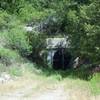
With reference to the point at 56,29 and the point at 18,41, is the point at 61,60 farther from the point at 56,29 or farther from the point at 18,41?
the point at 18,41

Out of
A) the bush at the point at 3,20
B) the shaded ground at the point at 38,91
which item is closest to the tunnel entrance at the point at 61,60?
the bush at the point at 3,20

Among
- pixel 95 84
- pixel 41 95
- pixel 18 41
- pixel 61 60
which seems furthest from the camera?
pixel 61 60

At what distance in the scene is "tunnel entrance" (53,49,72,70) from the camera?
81.4 ft

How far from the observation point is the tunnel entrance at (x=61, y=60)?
977 inches

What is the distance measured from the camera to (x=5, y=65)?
20.8 meters

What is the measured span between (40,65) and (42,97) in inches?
306

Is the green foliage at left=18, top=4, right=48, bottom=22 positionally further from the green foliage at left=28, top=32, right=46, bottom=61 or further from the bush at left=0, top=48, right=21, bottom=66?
the bush at left=0, top=48, right=21, bottom=66

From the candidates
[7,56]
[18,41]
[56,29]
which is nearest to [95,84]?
[7,56]

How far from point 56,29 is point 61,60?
226 cm

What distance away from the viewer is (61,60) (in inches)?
987

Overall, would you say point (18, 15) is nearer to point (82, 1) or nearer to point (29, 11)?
point (29, 11)

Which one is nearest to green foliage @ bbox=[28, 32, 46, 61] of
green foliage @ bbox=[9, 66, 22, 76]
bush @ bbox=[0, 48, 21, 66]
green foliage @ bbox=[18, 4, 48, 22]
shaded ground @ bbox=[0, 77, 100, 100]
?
green foliage @ bbox=[18, 4, 48, 22]

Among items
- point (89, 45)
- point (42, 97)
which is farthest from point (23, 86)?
point (89, 45)

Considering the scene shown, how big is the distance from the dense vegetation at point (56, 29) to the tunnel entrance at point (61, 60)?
1.32 m
